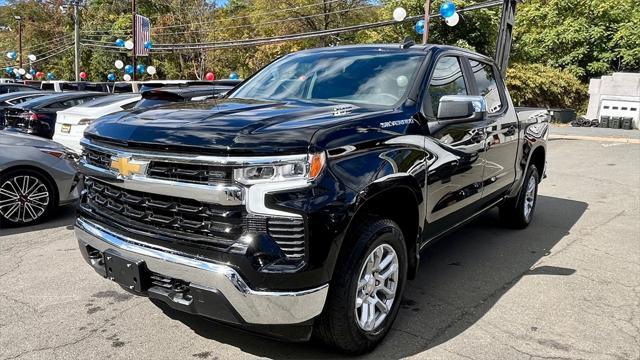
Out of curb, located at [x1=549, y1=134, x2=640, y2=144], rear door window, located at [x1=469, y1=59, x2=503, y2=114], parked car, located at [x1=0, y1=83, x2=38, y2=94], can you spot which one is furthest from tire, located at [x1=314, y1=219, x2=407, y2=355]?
parked car, located at [x1=0, y1=83, x2=38, y2=94]

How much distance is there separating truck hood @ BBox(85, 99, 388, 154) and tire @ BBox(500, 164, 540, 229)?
10.5ft

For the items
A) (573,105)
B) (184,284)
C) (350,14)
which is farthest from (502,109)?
(350,14)

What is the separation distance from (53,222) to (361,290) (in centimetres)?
488

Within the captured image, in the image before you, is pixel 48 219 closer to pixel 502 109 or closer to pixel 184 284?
pixel 184 284

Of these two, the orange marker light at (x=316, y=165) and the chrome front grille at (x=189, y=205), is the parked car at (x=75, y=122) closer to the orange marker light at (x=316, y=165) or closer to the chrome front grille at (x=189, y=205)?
the chrome front grille at (x=189, y=205)

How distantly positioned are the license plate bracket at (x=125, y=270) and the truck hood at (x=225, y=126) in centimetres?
64

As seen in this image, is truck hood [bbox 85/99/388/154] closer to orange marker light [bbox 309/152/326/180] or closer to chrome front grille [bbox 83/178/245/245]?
orange marker light [bbox 309/152/326/180]

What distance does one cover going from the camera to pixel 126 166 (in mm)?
2887

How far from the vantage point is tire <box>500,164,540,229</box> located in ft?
19.5

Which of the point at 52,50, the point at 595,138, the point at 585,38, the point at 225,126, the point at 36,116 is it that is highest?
the point at 52,50

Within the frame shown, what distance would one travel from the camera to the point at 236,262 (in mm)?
2562

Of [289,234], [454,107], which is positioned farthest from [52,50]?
[289,234]

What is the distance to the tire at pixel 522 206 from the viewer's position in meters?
5.94

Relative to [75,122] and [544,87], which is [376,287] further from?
[544,87]
